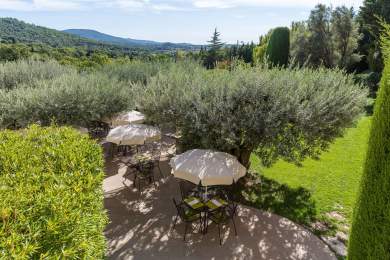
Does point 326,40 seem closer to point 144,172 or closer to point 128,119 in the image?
point 128,119

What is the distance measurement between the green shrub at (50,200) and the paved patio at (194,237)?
8.43ft

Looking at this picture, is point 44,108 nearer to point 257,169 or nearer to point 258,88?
point 258,88

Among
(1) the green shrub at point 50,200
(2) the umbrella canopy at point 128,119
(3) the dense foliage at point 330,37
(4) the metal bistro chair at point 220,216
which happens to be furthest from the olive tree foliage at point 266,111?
(3) the dense foliage at point 330,37

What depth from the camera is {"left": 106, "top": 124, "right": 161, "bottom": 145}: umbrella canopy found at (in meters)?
9.00

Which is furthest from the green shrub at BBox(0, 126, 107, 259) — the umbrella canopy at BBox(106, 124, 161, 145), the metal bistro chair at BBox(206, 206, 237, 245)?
the umbrella canopy at BBox(106, 124, 161, 145)

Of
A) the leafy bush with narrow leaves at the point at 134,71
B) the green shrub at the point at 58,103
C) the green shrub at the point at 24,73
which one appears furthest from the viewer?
the leafy bush with narrow leaves at the point at 134,71

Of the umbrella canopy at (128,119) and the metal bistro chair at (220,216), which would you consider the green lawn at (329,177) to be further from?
the umbrella canopy at (128,119)

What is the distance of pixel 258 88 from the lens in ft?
24.6

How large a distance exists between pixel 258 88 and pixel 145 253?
5175 millimetres

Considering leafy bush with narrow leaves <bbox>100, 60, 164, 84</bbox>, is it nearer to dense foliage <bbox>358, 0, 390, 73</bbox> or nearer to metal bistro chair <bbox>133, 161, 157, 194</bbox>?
metal bistro chair <bbox>133, 161, 157, 194</bbox>

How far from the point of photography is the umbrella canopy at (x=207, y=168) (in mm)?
6508

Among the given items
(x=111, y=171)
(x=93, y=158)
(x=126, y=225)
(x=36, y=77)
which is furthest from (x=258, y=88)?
(x=36, y=77)

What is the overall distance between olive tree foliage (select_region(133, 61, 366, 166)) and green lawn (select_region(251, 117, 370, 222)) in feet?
4.62

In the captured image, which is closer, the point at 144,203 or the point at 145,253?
the point at 145,253
